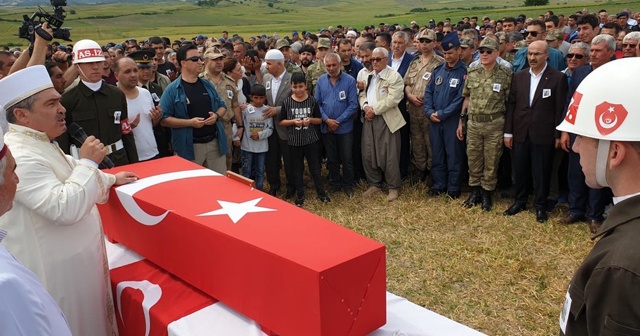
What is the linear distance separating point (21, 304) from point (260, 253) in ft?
2.73

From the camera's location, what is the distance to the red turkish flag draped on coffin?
5.59 ft

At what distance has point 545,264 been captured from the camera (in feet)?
14.4

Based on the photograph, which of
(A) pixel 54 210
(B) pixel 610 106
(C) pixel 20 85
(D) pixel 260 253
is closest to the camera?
(B) pixel 610 106

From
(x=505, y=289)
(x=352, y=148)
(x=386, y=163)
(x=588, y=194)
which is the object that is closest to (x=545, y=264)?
(x=505, y=289)

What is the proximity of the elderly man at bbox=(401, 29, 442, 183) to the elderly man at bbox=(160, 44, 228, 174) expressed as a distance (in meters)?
2.54

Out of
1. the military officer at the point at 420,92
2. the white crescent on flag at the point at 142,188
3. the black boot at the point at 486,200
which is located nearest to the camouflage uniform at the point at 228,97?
the military officer at the point at 420,92

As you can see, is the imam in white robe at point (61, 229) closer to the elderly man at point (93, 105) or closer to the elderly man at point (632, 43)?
the elderly man at point (93, 105)

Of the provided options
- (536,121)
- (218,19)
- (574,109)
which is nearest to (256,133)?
(536,121)

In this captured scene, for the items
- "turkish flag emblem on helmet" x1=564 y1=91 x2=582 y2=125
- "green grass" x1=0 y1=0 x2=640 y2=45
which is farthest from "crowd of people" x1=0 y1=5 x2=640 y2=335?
"green grass" x1=0 y1=0 x2=640 y2=45

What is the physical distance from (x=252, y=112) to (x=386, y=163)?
1.83m

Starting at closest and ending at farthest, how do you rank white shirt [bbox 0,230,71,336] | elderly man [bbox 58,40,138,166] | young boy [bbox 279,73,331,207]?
white shirt [bbox 0,230,71,336], elderly man [bbox 58,40,138,166], young boy [bbox 279,73,331,207]

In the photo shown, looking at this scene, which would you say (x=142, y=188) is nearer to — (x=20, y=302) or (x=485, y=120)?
(x=20, y=302)

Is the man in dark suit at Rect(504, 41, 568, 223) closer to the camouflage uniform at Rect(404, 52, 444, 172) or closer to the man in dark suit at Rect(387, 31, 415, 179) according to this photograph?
the camouflage uniform at Rect(404, 52, 444, 172)

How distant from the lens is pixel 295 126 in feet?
19.9
